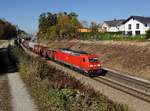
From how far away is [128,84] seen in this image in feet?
112

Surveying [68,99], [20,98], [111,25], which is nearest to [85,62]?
[20,98]

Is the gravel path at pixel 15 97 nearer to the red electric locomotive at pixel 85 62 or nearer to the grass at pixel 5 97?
the grass at pixel 5 97

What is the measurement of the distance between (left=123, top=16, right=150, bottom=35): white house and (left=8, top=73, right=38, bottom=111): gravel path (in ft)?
261

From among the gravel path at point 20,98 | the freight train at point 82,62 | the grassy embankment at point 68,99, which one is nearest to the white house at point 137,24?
the freight train at point 82,62

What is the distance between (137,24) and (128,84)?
7291 cm

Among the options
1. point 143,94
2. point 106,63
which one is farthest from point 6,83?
point 106,63

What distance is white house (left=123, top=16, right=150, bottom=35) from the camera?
10412cm

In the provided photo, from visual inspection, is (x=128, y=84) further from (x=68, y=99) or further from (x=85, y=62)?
(x=68, y=99)

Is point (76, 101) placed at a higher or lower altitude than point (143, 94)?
higher

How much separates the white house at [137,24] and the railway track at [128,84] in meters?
64.7

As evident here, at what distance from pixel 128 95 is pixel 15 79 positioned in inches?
377

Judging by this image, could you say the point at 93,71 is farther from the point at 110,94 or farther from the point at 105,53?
the point at 105,53

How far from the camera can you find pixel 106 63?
5169 centimetres

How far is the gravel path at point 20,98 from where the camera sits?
18731mm
